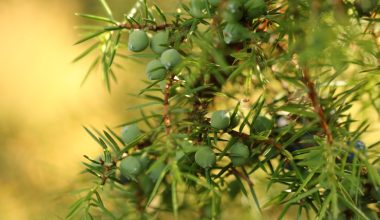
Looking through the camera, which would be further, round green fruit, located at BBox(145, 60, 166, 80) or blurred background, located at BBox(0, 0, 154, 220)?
Answer: blurred background, located at BBox(0, 0, 154, 220)

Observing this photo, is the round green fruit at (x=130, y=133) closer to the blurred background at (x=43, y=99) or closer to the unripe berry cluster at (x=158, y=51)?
the unripe berry cluster at (x=158, y=51)

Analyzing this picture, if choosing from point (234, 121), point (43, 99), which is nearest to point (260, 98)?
point (234, 121)

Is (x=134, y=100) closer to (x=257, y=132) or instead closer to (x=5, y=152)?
(x=5, y=152)

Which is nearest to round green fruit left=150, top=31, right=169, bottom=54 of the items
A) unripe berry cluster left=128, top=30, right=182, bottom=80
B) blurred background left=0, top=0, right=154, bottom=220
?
unripe berry cluster left=128, top=30, right=182, bottom=80

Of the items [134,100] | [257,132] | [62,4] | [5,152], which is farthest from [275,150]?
[62,4]

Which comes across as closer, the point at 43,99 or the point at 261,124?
the point at 261,124

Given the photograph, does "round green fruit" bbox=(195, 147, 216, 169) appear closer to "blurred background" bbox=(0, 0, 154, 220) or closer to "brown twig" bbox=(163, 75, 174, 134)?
"brown twig" bbox=(163, 75, 174, 134)

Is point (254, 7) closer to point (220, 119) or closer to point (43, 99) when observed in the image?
point (220, 119)
